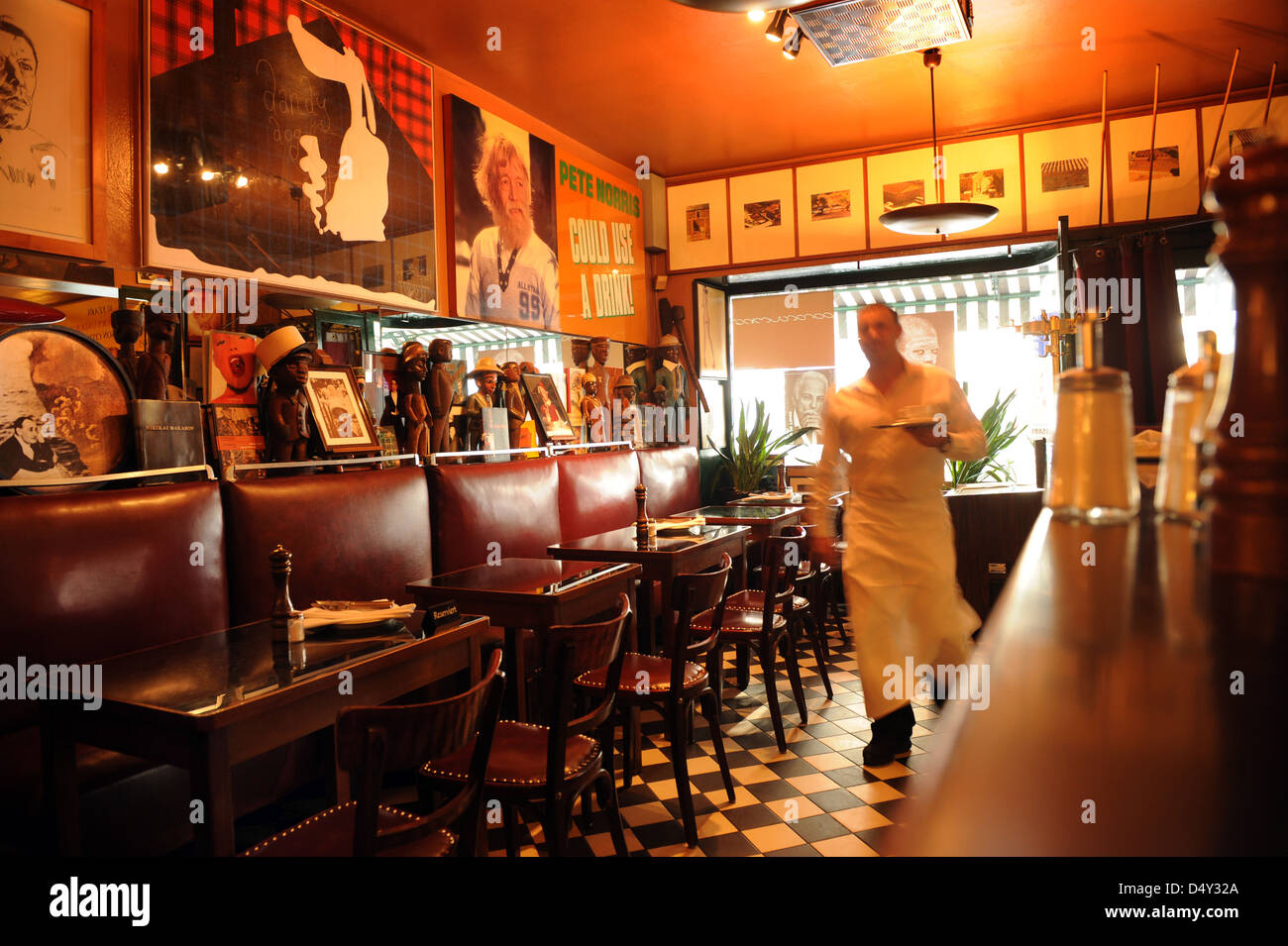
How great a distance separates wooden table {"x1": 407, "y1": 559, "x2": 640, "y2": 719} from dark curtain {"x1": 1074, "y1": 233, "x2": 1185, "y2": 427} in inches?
129

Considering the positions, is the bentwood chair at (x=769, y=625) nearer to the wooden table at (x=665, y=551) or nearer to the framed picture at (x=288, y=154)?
the wooden table at (x=665, y=551)

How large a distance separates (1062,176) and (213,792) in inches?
255

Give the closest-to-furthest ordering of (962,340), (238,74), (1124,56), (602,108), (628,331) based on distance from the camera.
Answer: (238,74)
(1124,56)
(602,108)
(628,331)
(962,340)

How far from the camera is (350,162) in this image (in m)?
4.02

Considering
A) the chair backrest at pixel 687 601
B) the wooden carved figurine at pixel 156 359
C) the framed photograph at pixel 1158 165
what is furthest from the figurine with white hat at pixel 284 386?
the framed photograph at pixel 1158 165

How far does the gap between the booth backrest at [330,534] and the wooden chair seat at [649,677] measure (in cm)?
110

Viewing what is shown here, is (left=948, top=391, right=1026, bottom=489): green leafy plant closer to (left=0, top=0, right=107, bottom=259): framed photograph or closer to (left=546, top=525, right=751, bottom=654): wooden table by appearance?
(left=546, top=525, right=751, bottom=654): wooden table

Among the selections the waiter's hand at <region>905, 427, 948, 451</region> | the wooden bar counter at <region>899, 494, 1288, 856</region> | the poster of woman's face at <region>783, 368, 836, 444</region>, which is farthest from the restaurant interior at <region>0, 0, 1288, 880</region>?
the poster of woman's face at <region>783, 368, 836, 444</region>

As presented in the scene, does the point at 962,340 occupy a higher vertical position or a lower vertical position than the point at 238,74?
lower

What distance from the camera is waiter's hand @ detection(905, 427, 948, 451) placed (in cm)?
269

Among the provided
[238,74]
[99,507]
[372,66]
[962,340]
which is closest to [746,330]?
[962,340]

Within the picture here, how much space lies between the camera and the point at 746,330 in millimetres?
7574

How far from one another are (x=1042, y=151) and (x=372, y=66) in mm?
4730
